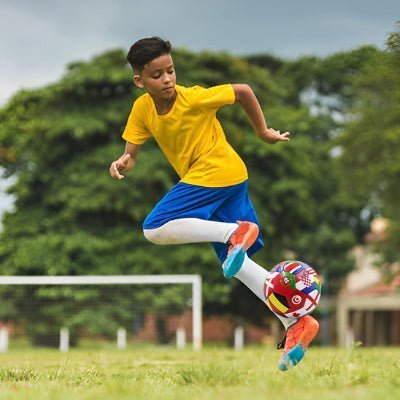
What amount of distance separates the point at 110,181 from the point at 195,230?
66.4 ft

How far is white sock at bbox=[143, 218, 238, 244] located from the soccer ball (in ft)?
1.57

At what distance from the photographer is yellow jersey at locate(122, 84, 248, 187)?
521cm

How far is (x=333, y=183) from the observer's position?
33438 mm

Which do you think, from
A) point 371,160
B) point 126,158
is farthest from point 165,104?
point 371,160

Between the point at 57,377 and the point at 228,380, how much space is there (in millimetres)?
1251

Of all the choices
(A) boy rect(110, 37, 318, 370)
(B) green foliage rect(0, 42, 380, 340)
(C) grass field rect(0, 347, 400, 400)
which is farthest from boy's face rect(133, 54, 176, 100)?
(B) green foliage rect(0, 42, 380, 340)

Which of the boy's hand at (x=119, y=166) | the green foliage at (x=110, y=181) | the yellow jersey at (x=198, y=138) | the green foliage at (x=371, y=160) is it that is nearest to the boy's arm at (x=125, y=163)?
the boy's hand at (x=119, y=166)

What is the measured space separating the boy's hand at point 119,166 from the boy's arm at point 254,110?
91cm

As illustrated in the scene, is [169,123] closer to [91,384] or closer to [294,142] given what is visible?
[91,384]

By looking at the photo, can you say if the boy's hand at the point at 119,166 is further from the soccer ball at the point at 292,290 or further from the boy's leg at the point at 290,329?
the soccer ball at the point at 292,290

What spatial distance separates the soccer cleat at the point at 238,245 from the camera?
187 inches

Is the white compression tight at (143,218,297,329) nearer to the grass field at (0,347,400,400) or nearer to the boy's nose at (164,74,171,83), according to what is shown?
the grass field at (0,347,400,400)

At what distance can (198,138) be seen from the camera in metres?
5.26

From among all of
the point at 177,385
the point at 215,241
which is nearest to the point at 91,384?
the point at 177,385
